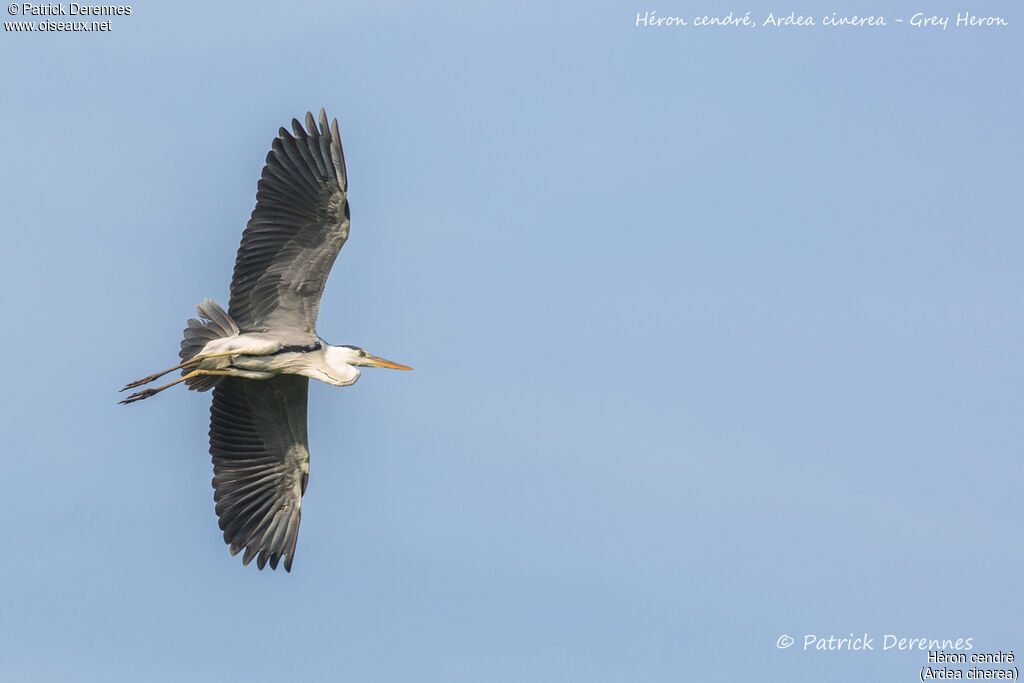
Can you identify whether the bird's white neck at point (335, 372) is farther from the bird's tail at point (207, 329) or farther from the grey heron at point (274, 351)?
the bird's tail at point (207, 329)

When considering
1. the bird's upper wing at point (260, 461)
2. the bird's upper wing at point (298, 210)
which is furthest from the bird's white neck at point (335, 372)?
the bird's upper wing at point (298, 210)

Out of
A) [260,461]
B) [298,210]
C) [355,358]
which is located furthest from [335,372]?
[298,210]

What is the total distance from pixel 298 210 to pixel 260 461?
3176 millimetres

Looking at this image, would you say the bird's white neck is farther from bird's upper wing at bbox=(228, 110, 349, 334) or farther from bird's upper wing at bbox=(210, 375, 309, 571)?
bird's upper wing at bbox=(228, 110, 349, 334)

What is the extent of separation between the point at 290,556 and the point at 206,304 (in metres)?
2.99

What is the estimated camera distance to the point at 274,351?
1727 centimetres

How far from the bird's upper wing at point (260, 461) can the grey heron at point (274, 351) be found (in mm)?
11

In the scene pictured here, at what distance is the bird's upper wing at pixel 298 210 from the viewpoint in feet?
55.2

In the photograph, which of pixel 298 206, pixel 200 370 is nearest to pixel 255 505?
pixel 200 370

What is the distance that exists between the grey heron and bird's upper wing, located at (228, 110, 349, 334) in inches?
0.4

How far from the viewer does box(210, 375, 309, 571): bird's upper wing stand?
18.0m

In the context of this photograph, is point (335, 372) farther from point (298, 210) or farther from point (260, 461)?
point (298, 210)

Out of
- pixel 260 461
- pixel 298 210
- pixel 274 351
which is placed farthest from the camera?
pixel 260 461

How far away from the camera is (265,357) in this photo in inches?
680
